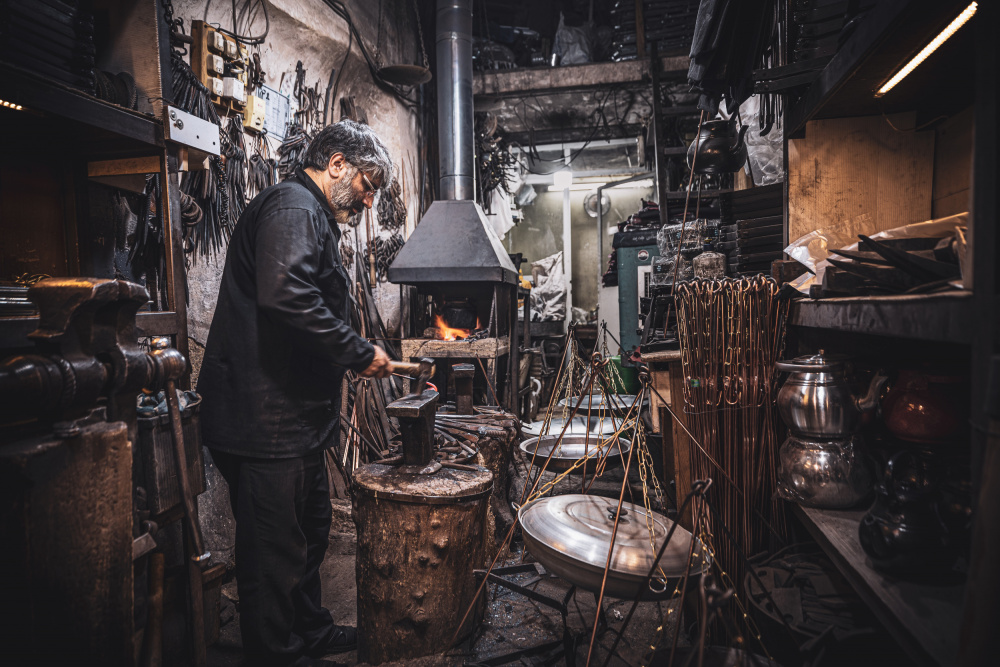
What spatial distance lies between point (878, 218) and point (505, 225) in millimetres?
6787

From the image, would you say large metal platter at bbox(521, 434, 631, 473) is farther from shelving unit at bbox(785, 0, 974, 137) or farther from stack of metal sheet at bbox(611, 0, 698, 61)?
stack of metal sheet at bbox(611, 0, 698, 61)

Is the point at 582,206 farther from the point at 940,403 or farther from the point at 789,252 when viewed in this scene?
the point at 940,403

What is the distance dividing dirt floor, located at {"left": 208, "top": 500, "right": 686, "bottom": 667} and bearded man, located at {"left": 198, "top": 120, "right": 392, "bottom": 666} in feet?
1.91

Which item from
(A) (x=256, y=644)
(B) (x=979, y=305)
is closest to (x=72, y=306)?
(A) (x=256, y=644)

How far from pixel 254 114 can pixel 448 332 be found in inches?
102

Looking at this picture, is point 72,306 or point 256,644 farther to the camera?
point 256,644

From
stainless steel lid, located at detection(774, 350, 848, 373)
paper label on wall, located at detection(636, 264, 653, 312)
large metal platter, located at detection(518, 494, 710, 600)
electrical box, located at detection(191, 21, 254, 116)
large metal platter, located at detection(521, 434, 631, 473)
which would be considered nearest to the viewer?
large metal platter, located at detection(518, 494, 710, 600)

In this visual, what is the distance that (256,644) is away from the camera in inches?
82.3

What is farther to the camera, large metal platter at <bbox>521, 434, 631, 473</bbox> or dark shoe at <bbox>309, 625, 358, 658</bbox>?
large metal platter at <bbox>521, 434, 631, 473</bbox>

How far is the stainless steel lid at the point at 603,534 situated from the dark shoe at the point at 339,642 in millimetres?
1259

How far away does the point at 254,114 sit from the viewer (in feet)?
12.1

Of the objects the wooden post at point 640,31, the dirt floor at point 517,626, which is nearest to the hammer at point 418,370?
the dirt floor at point 517,626

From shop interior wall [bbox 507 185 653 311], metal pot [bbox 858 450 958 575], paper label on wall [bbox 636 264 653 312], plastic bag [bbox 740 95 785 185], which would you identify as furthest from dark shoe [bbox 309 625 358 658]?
shop interior wall [bbox 507 185 653 311]

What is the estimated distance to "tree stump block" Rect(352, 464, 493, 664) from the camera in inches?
90.5
